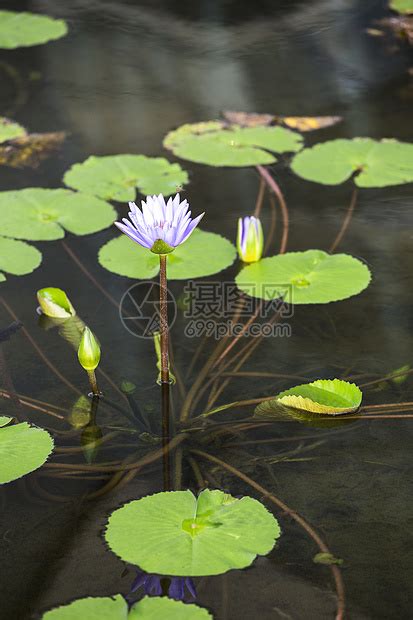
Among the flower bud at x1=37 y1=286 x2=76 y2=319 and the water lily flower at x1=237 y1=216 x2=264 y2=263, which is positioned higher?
the water lily flower at x1=237 y1=216 x2=264 y2=263

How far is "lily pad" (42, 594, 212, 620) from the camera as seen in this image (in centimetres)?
131

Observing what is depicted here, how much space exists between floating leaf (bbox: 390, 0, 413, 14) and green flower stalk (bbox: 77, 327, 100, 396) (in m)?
2.94

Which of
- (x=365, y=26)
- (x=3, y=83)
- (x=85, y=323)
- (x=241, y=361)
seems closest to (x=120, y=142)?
(x=3, y=83)

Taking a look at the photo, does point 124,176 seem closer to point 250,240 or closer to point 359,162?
point 250,240

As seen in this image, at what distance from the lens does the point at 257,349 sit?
79.0 inches

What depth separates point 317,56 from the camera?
3.69 metres

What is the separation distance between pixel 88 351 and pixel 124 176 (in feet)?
3.28

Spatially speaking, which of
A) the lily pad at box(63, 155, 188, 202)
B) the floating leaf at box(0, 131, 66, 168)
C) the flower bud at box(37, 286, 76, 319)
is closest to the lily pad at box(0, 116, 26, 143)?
the floating leaf at box(0, 131, 66, 168)

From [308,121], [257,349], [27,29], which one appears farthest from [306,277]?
[27,29]

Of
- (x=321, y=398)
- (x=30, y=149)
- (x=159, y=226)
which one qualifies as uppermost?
(x=159, y=226)

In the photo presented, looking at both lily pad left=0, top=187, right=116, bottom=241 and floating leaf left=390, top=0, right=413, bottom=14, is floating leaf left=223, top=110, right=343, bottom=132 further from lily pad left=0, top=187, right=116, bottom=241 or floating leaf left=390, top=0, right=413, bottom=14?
floating leaf left=390, top=0, right=413, bottom=14

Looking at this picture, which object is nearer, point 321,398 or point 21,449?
point 21,449

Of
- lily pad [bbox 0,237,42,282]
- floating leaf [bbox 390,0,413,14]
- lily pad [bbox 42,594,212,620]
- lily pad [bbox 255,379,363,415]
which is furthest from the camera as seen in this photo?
floating leaf [bbox 390,0,413,14]

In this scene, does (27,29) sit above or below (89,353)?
below
